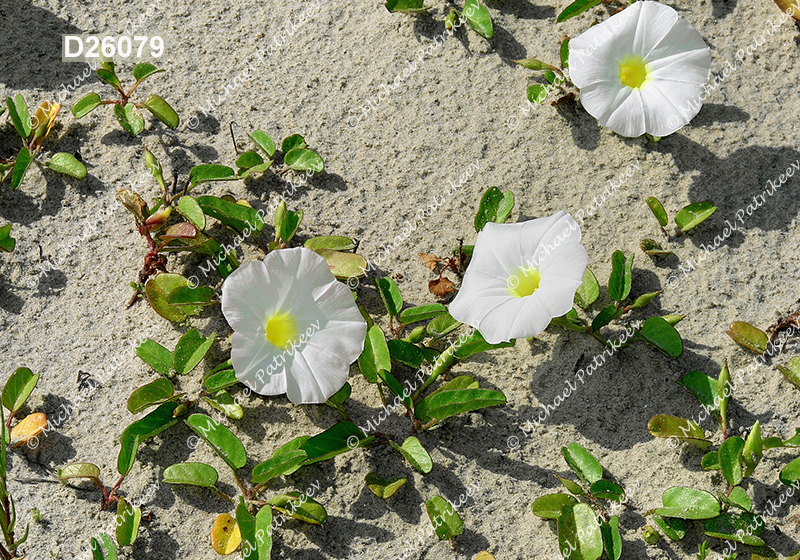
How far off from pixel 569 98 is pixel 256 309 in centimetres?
128

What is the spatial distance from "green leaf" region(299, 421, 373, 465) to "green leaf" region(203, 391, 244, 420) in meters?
0.21

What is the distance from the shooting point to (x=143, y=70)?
238 centimetres

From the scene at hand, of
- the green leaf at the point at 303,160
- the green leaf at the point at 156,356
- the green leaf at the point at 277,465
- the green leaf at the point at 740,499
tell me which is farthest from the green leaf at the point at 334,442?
the green leaf at the point at 740,499

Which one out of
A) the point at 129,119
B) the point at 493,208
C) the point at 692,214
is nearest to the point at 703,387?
the point at 692,214

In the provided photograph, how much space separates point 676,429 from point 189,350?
4.40ft

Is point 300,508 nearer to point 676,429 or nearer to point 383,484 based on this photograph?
point 383,484

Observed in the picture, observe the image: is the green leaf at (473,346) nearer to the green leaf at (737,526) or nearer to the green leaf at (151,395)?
the green leaf at (737,526)

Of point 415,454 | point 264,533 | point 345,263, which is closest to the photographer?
point 264,533

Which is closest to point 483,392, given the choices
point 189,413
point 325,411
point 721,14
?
point 325,411

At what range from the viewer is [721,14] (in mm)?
2566

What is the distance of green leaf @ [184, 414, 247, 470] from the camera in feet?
6.26

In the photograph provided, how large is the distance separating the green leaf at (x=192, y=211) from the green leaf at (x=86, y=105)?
1.56 ft

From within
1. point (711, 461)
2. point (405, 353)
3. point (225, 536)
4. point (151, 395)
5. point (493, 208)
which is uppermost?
point (493, 208)

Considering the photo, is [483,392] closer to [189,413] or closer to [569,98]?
[189,413]
